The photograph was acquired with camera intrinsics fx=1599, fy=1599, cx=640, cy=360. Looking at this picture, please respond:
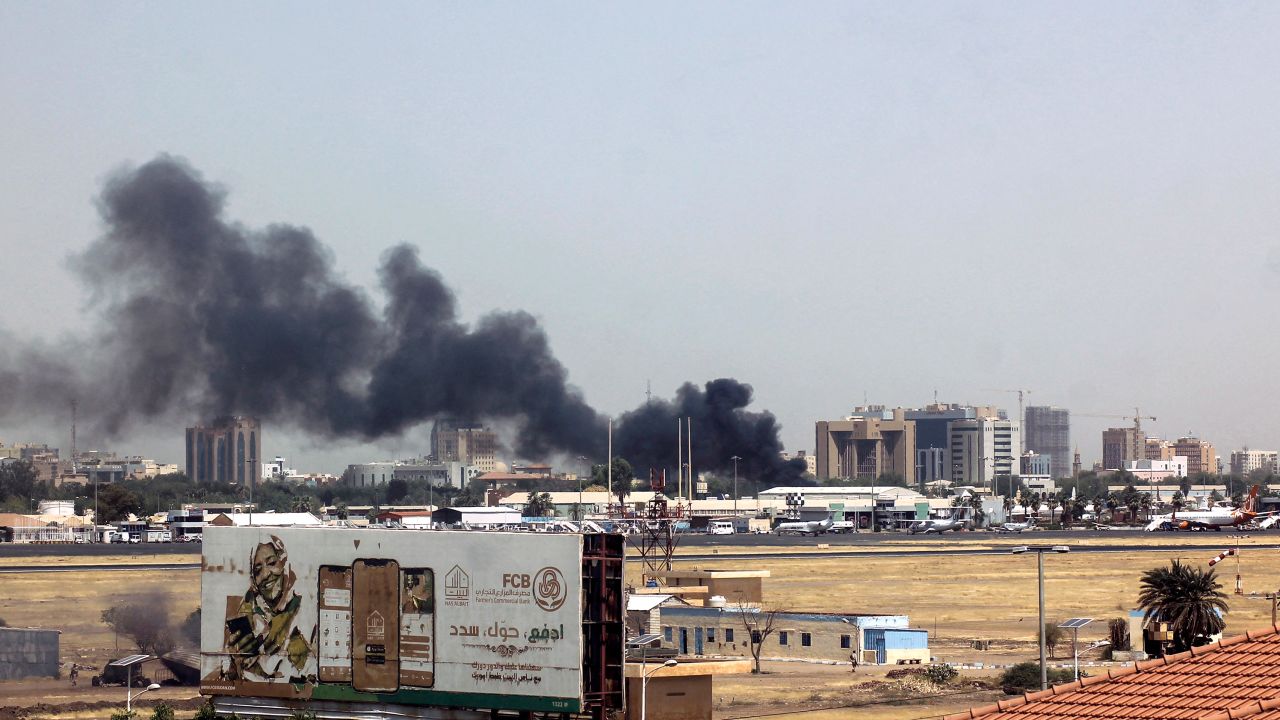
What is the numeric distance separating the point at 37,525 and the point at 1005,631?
145 m

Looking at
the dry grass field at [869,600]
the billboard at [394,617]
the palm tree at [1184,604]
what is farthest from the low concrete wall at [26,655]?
the palm tree at [1184,604]

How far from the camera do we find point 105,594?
317 ft

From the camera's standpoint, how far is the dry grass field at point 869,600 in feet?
189

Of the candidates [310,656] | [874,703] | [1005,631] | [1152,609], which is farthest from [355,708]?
[1005,631]

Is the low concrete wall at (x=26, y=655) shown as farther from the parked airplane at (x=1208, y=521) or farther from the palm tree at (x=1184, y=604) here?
the parked airplane at (x=1208, y=521)

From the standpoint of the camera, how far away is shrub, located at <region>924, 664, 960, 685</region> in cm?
6116

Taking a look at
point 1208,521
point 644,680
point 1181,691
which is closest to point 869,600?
point 644,680

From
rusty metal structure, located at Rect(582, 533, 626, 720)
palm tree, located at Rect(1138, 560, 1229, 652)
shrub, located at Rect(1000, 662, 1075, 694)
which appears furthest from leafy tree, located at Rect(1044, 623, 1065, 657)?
rusty metal structure, located at Rect(582, 533, 626, 720)

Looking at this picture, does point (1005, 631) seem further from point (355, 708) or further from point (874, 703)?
point (355, 708)

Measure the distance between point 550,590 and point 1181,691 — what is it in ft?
76.8

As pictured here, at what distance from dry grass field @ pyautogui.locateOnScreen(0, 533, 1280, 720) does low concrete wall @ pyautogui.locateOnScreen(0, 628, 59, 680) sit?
1.57 m

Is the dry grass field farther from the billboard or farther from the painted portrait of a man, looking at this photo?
the billboard

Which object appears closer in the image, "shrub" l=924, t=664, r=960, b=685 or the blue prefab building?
"shrub" l=924, t=664, r=960, b=685

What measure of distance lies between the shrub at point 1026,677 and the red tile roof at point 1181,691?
35678 millimetres
